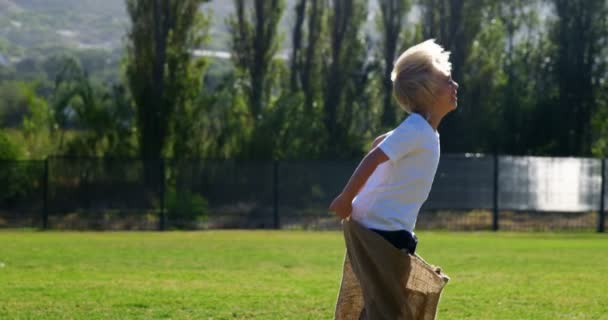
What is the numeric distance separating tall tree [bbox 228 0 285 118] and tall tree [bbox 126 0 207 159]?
17.3 ft

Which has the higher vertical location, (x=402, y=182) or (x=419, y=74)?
(x=419, y=74)

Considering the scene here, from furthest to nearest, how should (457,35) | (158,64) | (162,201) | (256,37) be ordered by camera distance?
(256,37) → (457,35) → (158,64) → (162,201)

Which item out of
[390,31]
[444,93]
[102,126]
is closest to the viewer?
[444,93]

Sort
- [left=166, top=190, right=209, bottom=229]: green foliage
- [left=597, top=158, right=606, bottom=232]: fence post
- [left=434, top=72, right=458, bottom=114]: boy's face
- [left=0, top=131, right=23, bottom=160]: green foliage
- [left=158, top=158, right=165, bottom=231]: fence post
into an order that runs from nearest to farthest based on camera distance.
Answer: [left=434, top=72, right=458, bottom=114]: boy's face, [left=158, top=158, right=165, bottom=231]: fence post, [left=166, top=190, right=209, bottom=229]: green foliage, [left=597, top=158, right=606, bottom=232]: fence post, [left=0, top=131, right=23, bottom=160]: green foliage

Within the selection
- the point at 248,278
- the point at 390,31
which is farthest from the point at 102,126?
the point at 248,278

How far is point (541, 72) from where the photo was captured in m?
51.2

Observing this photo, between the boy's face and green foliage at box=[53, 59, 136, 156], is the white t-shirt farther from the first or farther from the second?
green foliage at box=[53, 59, 136, 156]

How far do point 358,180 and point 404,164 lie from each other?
239mm

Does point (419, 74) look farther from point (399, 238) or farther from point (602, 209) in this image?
point (602, 209)

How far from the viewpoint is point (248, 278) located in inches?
544

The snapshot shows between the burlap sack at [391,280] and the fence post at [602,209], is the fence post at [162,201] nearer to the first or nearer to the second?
the fence post at [602,209]

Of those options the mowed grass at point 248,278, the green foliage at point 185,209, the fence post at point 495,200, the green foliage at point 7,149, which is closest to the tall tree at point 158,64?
the green foliage at point 7,149

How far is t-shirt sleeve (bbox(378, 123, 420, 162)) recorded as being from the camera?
5.11m

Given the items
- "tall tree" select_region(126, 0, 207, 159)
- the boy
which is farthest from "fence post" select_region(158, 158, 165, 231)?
the boy
